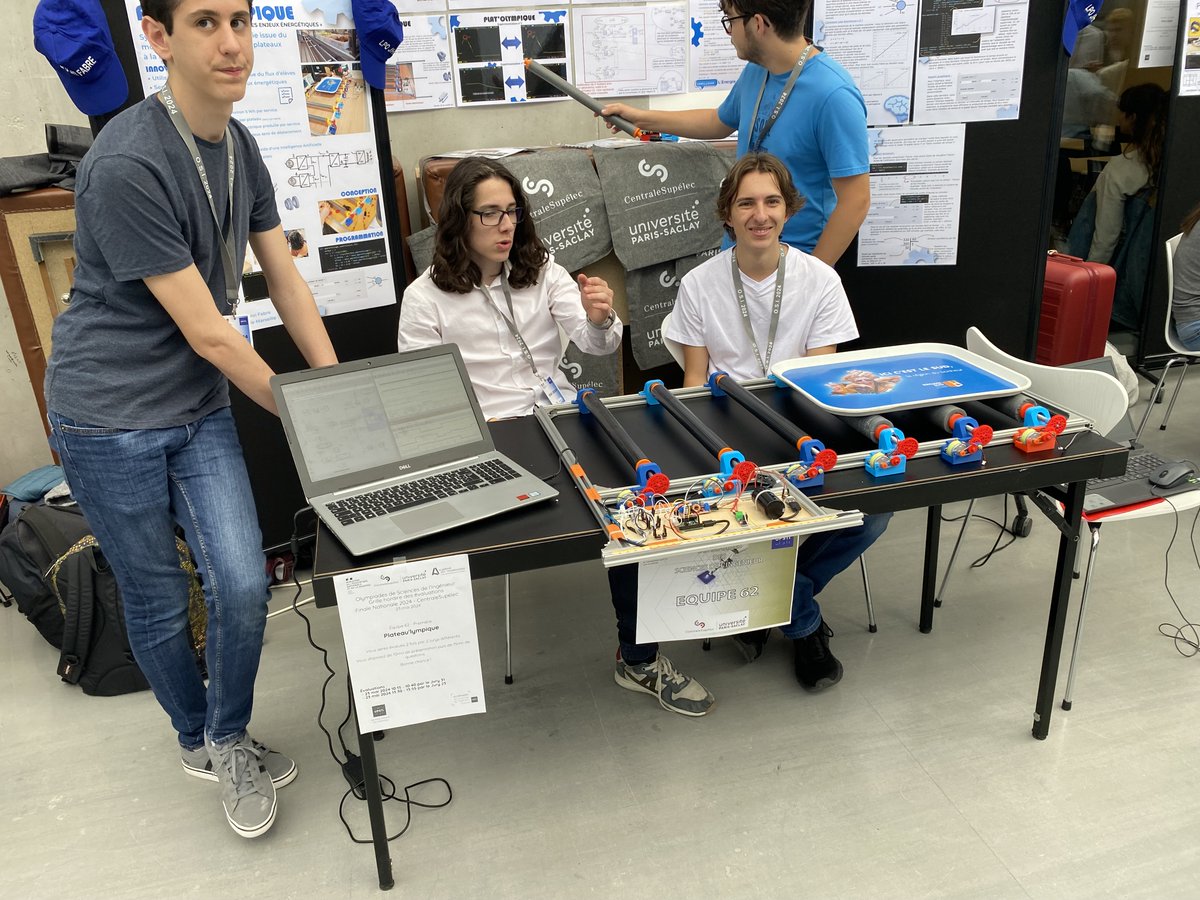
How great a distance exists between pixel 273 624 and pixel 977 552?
6.95ft

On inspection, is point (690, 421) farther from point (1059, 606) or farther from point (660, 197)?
point (660, 197)

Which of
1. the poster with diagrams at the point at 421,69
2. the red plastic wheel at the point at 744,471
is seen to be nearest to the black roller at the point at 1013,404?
the red plastic wheel at the point at 744,471

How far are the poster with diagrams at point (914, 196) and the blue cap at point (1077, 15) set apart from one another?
0.40 m

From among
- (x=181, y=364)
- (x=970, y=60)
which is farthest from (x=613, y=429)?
(x=970, y=60)

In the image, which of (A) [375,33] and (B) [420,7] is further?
(B) [420,7]

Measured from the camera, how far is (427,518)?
1.58 m

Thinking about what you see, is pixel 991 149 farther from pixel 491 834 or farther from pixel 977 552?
pixel 491 834

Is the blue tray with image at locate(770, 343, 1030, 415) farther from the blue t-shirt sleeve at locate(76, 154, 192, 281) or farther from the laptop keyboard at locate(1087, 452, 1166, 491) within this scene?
the blue t-shirt sleeve at locate(76, 154, 192, 281)

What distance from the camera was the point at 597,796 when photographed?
197 centimetres

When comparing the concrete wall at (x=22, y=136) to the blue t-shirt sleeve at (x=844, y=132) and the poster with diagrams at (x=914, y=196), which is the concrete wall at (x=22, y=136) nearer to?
the blue t-shirt sleeve at (x=844, y=132)

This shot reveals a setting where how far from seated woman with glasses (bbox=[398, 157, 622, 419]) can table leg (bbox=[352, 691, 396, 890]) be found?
0.99m

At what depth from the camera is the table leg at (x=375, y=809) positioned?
64.1 inches

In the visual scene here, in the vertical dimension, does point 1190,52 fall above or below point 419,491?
above

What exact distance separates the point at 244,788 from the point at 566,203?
81.4 inches
